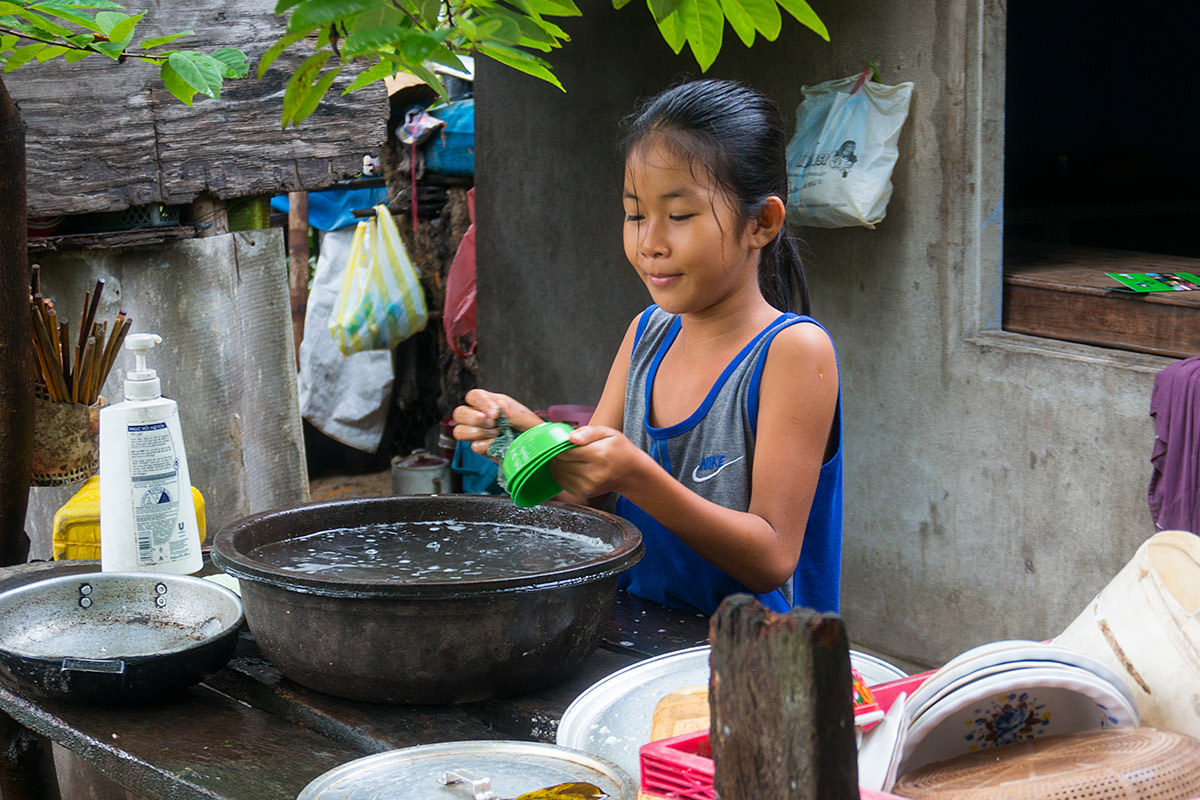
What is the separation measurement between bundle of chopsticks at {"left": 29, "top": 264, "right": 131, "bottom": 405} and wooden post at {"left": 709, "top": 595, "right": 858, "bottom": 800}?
191 centimetres

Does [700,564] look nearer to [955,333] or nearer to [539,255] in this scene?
[955,333]

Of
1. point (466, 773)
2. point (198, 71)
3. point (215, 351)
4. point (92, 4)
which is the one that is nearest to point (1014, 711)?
point (466, 773)

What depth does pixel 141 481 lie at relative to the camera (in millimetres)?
1875

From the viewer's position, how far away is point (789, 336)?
1.91 metres

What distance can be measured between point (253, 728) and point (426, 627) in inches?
10.8

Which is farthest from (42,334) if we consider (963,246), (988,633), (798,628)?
(988,633)

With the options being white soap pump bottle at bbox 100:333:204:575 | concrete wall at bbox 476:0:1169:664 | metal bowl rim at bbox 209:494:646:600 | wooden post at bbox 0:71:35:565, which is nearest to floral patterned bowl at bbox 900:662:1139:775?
metal bowl rim at bbox 209:494:646:600

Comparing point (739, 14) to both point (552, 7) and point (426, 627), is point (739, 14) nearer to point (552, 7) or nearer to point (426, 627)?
point (552, 7)

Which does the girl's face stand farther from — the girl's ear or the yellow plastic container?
the yellow plastic container

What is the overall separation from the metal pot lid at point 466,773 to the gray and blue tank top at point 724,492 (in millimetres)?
713

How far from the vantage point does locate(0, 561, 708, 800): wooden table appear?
133cm

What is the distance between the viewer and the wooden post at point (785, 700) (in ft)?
2.42

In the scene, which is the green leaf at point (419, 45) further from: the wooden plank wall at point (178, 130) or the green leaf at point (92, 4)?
the wooden plank wall at point (178, 130)

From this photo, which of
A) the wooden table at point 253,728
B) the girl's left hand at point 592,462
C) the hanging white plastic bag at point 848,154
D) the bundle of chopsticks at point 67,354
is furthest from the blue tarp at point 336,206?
the girl's left hand at point 592,462
